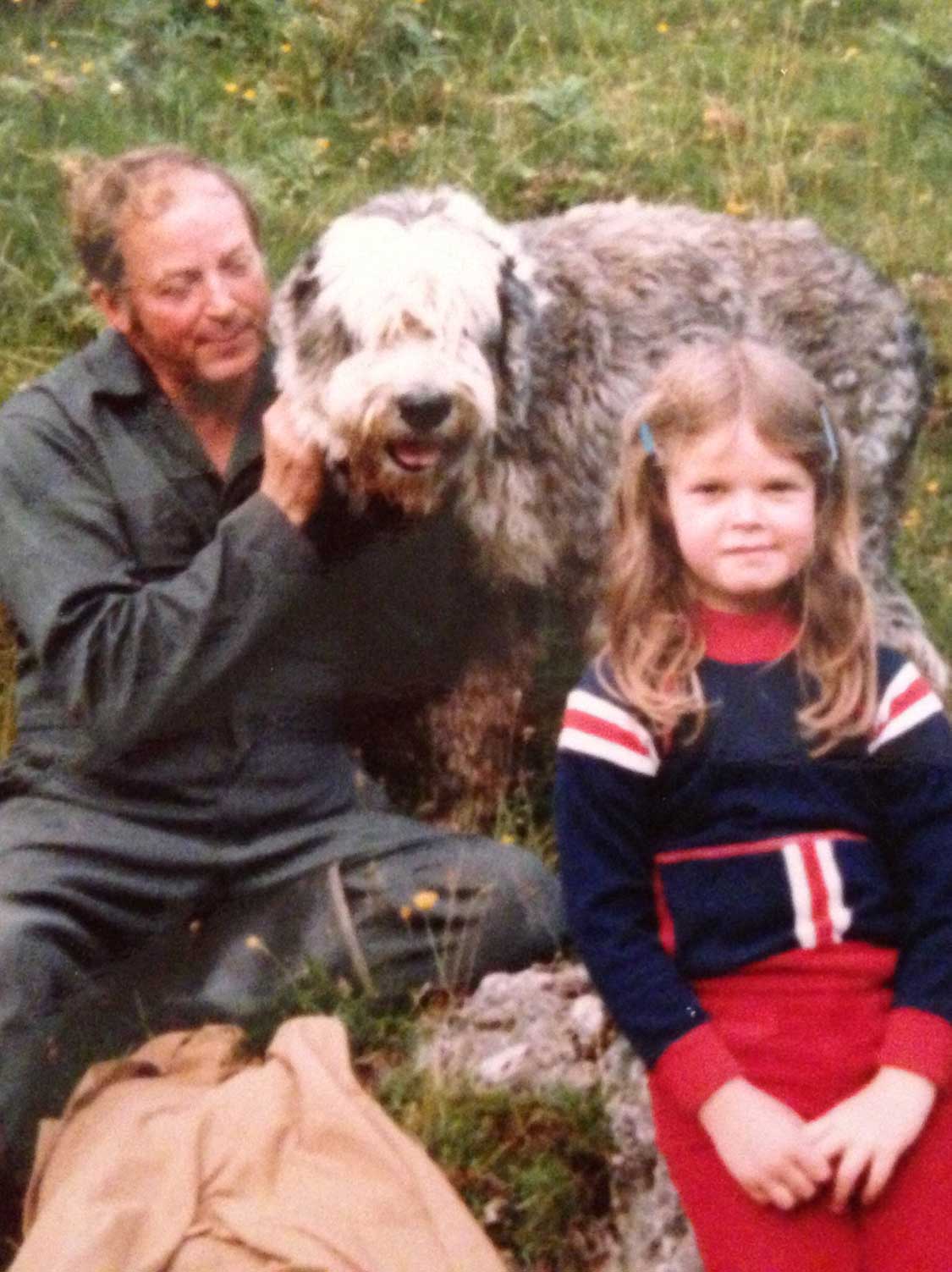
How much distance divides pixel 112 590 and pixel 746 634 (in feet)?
4.41

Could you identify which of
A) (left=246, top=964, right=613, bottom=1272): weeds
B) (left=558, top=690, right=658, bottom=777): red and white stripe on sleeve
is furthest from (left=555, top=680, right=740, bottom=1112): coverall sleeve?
(left=246, top=964, right=613, bottom=1272): weeds

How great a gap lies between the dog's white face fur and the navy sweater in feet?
3.53

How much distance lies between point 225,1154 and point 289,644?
3.79 ft

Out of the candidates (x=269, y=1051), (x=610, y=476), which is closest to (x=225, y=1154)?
(x=269, y=1051)

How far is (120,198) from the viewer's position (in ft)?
12.3

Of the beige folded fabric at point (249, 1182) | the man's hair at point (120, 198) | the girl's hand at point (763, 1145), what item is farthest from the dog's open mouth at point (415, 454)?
the girl's hand at point (763, 1145)

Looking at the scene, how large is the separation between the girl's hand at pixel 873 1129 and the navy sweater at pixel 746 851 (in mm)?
54

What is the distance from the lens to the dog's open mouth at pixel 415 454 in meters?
3.74

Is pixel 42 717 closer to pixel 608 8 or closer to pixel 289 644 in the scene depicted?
pixel 289 644

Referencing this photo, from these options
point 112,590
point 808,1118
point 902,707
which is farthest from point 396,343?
point 808,1118

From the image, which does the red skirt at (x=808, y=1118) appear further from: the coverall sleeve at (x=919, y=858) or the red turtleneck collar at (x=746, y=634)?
the red turtleneck collar at (x=746, y=634)

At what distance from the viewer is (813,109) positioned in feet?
15.7

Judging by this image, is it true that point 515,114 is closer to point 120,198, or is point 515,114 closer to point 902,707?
point 120,198

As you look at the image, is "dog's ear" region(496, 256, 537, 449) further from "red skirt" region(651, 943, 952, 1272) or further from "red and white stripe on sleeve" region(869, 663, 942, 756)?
"red skirt" region(651, 943, 952, 1272)
